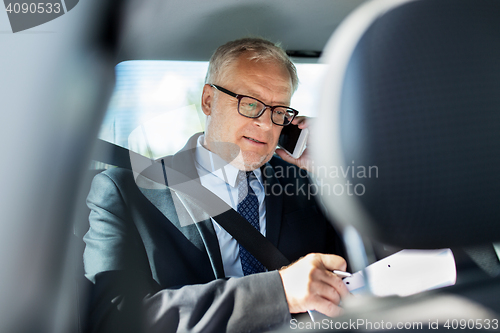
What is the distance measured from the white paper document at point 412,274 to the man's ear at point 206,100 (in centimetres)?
115

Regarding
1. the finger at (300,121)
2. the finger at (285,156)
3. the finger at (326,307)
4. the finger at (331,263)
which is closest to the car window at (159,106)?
the finger at (300,121)

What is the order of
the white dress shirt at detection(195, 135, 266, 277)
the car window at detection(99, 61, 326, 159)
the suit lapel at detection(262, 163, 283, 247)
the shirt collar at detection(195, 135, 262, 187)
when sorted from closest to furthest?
the car window at detection(99, 61, 326, 159) < the white dress shirt at detection(195, 135, 266, 277) < the suit lapel at detection(262, 163, 283, 247) < the shirt collar at detection(195, 135, 262, 187)

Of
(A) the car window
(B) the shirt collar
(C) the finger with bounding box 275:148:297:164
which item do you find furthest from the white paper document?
(C) the finger with bounding box 275:148:297:164

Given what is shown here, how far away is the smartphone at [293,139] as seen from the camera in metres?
1.76

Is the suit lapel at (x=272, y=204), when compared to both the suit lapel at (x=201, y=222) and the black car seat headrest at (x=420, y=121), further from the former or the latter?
the black car seat headrest at (x=420, y=121)

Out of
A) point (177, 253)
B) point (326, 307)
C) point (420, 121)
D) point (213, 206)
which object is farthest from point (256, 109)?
point (420, 121)

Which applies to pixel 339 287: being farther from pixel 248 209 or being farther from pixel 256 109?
pixel 256 109

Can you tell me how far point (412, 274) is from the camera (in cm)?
82

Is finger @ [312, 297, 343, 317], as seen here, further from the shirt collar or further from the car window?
the shirt collar

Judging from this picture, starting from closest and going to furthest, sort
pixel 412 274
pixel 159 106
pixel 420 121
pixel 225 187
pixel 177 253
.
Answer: pixel 420 121 → pixel 412 274 → pixel 177 253 → pixel 159 106 → pixel 225 187

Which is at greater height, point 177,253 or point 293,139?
point 293,139

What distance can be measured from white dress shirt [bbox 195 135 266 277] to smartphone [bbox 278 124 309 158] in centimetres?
19

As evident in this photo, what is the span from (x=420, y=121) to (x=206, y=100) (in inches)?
55.8

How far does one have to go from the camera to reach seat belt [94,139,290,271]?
130 centimetres
